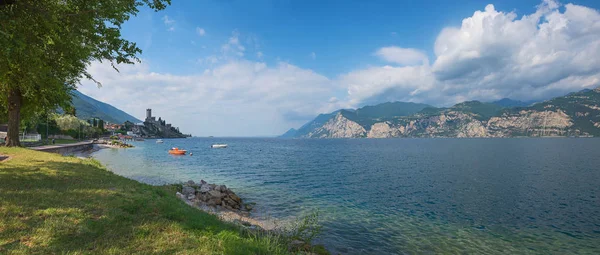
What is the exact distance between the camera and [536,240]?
16844 millimetres

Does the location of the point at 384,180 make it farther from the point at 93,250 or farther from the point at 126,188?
the point at 93,250

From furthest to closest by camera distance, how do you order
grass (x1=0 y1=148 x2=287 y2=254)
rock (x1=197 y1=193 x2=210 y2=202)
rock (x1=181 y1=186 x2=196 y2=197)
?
rock (x1=181 y1=186 x2=196 y2=197)
rock (x1=197 y1=193 x2=210 y2=202)
grass (x1=0 y1=148 x2=287 y2=254)

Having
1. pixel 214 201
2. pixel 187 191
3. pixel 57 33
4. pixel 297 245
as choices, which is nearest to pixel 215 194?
pixel 214 201

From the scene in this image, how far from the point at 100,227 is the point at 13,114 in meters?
35.1

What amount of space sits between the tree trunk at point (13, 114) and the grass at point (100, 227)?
81.6 ft

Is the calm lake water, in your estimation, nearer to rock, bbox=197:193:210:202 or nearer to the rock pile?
the rock pile

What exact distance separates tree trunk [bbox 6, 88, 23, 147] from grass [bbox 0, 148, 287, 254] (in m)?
24.9

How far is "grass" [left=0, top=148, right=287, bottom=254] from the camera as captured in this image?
271 inches

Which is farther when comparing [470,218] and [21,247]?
[470,218]

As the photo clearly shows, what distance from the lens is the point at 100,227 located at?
8.14 m

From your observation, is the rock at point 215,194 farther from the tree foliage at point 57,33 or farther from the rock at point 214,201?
the tree foliage at point 57,33

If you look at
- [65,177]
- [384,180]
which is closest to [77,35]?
[65,177]

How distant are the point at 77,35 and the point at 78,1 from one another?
5.37 ft

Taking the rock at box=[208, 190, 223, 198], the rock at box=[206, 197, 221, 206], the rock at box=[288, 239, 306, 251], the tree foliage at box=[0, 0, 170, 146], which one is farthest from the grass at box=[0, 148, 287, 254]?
the rock at box=[208, 190, 223, 198]
